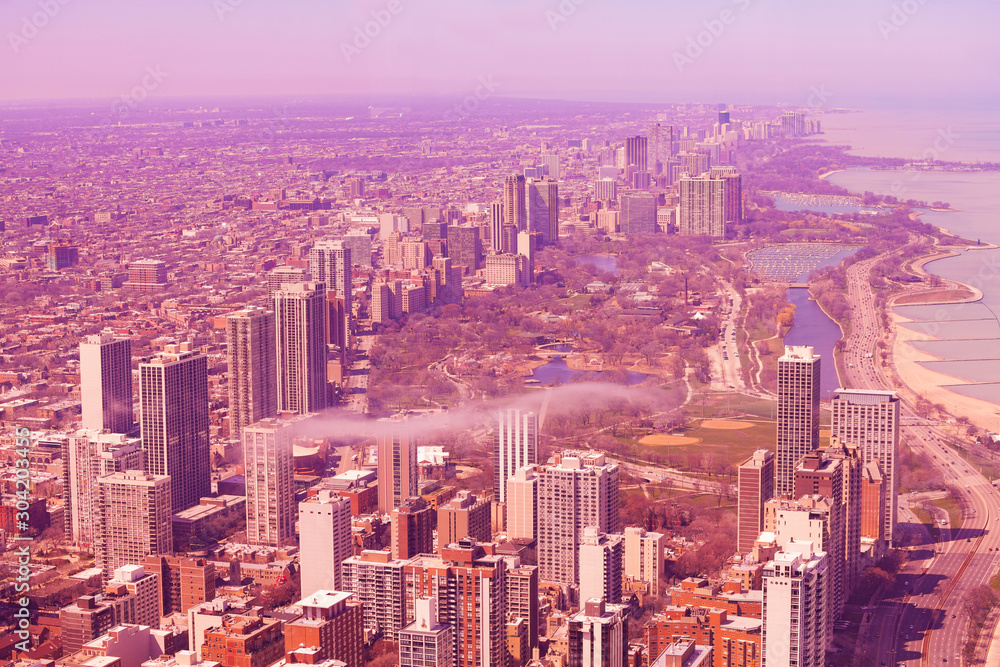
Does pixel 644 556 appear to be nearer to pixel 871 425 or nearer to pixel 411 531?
pixel 411 531

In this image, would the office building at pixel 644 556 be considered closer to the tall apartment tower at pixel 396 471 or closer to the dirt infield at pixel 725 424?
the tall apartment tower at pixel 396 471

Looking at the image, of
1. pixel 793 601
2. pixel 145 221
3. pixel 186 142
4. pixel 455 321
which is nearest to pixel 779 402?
pixel 793 601

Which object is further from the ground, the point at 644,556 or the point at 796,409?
the point at 796,409

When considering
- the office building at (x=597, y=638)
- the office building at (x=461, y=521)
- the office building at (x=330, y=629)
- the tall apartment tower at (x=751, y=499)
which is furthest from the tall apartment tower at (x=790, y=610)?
the office building at (x=461, y=521)

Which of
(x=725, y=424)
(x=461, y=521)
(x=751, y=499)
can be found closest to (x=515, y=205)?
(x=725, y=424)

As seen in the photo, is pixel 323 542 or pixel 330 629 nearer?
pixel 330 629

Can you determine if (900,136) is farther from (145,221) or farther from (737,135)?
(145,221)
